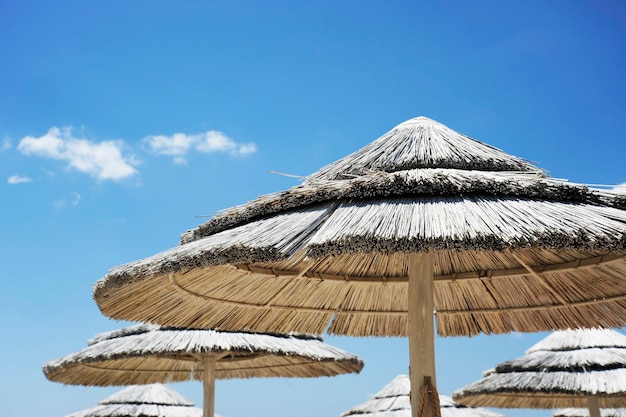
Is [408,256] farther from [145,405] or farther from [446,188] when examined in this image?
[145,405]

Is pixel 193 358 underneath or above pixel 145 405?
above

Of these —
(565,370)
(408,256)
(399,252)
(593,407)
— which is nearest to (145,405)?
(565,370)

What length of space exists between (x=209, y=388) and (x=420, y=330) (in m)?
4.89

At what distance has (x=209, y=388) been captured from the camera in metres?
8.34

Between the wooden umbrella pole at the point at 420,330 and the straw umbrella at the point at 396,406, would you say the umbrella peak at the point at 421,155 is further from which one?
the straw umbrella at the point at 396,406

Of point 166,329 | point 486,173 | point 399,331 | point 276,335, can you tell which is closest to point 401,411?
point 276,335

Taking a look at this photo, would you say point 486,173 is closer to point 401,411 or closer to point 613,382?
point 613,382

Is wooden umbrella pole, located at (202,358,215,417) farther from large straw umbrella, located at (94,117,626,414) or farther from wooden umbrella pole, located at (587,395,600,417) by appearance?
wooden umbrella pole, located at (587,395,600,417)

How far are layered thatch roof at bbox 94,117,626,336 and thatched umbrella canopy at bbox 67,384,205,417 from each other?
228 inches

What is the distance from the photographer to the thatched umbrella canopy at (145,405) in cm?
1028

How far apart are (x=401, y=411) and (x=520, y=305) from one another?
16.0ft

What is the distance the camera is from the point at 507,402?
31.7 feet

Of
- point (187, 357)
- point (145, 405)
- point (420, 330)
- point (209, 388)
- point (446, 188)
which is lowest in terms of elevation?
point (420, 330)

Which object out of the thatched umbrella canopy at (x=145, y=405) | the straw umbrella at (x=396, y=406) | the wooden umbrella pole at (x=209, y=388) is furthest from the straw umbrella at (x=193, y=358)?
the straw umbrella at (x=396, y=406)
